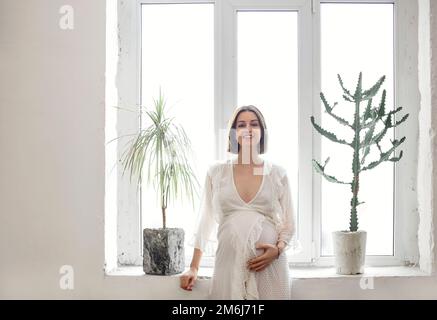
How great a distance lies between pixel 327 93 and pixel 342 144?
0.93ft

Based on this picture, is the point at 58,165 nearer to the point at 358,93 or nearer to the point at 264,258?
the point at 264,258

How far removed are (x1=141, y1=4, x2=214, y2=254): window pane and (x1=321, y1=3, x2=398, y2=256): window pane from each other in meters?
0.59

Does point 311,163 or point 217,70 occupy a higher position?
point 217,70

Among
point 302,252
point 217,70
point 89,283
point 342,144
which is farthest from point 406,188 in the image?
point 89,283

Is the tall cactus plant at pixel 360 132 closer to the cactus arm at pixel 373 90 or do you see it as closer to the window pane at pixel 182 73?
the cactus arm at pixel 373 90

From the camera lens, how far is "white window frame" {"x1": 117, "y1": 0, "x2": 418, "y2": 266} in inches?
119

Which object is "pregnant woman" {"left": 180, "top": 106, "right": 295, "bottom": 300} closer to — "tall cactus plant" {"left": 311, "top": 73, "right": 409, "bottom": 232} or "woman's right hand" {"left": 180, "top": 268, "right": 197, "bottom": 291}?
"woman's right hand" {"left": 180, "top": 268, "right": 197, "bottom": 291}

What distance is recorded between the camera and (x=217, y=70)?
3055 millimetres

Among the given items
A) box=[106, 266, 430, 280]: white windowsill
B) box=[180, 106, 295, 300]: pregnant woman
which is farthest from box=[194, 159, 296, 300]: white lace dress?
box=[106, 266, 430, 280]: white windowsill

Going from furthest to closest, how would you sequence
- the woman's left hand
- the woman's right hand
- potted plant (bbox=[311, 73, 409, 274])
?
1. potted plant (bbox=[311, 73, 409, 274])
2. the woman's right hand
3. the woman's left hand

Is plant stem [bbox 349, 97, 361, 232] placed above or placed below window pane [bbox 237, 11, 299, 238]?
below

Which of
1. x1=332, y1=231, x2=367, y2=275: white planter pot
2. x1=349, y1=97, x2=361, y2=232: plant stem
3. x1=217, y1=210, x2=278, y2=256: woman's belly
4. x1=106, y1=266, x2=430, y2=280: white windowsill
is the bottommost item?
x1=106, y1=266, x2=430, y2=280: white windowsill

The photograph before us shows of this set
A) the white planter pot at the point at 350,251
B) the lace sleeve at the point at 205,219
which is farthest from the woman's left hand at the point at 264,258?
the white planter pot at the point at 350,251

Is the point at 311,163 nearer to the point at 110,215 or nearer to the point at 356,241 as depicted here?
the point at 356,241
